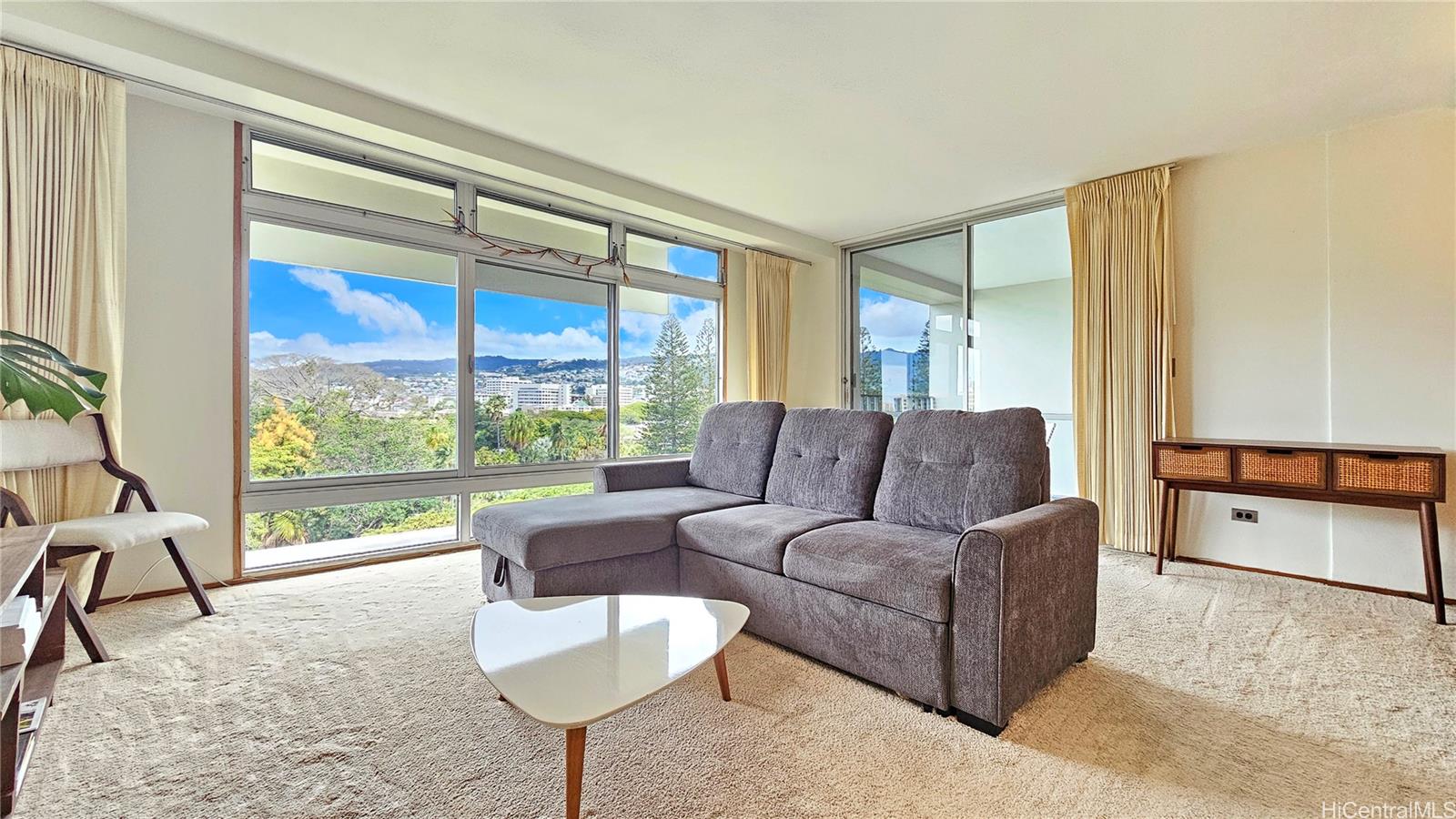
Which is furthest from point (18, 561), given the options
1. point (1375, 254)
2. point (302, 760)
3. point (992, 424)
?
point (1375, 254)

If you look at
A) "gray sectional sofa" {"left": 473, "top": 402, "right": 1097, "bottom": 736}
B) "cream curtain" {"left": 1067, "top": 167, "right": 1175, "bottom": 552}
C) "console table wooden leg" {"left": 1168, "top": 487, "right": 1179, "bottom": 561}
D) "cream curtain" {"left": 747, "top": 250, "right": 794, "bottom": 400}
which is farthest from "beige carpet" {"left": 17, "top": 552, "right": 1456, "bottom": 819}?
"cream curtain" {"left": 747, "top": 250, "right": 794, "bottom": 400}

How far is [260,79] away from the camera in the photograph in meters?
2.61

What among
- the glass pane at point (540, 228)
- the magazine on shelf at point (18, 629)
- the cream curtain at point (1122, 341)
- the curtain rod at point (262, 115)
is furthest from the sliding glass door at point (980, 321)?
the magazine on shelf at point (18, 629)

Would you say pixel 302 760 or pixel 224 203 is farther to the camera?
pixel 224 203

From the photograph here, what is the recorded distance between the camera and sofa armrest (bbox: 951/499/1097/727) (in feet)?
5.15

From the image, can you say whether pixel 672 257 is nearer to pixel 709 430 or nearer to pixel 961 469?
pixel 709 430

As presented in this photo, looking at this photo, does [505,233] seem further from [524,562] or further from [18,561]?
[18,561]

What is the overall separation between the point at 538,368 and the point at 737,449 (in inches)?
73.1

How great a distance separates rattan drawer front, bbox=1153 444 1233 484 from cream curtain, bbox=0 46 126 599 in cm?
520

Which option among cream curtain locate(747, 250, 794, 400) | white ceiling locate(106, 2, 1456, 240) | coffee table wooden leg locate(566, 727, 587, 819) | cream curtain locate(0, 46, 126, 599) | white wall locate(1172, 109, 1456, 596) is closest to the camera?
coffee table wooden leg locate(566, 727, 587, 819)

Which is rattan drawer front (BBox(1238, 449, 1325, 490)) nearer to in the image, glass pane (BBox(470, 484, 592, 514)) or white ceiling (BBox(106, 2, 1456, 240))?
white ceiling (BBox(106, 2, 1456, 240))

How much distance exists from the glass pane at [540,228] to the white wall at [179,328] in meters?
1.34

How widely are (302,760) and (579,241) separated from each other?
12.0ft

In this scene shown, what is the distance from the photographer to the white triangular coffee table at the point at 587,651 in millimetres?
1156
